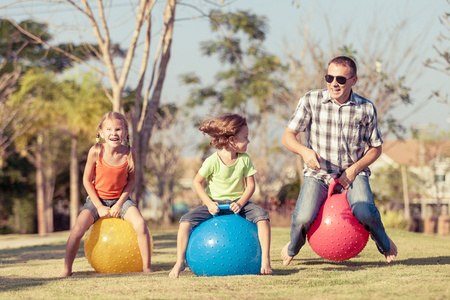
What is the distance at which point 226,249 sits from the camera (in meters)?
5.43

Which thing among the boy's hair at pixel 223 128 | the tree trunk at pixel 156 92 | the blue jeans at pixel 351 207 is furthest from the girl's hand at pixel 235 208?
the tree trunk at pixel 156 92

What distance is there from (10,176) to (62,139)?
12.0ft

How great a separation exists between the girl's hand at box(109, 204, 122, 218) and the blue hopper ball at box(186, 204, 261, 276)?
1.29m

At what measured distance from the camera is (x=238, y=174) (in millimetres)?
5824

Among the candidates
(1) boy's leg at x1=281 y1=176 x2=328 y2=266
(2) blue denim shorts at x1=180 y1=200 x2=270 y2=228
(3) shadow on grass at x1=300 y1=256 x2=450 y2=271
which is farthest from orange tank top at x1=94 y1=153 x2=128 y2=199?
(3) shadow on grass at x1=300 y1=256 x2=450 y2=271

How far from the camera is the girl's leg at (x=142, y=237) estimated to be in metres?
6.30

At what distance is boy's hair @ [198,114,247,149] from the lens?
19.1ft

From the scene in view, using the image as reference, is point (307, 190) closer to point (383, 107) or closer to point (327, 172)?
point (327, 172)

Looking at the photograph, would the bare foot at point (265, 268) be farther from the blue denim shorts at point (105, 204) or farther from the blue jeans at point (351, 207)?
the blue denim shorts at point (105, 204)

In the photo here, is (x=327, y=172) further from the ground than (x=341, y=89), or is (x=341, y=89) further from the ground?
(x=341, y=89)

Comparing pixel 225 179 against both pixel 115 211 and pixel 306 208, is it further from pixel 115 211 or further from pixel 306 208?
pixel 115 211

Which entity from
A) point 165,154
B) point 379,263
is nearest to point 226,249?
point 379,263

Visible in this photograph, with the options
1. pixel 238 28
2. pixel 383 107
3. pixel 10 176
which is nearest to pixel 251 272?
pixel 383 107

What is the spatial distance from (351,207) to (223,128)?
1521mm
